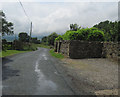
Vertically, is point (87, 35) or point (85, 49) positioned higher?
point (87, 35)

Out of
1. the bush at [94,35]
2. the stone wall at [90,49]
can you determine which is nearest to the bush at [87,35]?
the bush at [94,35]

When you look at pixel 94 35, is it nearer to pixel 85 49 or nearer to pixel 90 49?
pixel 90 49

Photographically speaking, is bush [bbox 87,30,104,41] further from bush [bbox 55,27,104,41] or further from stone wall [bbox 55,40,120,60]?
stone wall [bbox 55,40,120,60]

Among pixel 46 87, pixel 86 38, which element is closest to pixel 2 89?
pixel 46 87

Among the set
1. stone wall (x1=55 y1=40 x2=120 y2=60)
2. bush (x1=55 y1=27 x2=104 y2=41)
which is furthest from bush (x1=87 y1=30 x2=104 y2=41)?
stone wall (x1=55 y1=40 x2=120 y2=60)

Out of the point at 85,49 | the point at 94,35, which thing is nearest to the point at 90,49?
the point at 85,49

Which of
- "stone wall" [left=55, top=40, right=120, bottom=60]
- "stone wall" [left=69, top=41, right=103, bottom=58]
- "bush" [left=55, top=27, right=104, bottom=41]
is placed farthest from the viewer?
"bush" [left=55, top=27, right=104, bottom=41]

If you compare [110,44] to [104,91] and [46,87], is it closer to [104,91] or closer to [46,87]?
[104,91]

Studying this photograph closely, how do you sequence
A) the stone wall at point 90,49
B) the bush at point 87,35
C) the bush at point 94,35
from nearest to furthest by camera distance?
the stone wall at point 90,49, the bush at point 87,35, the bush at point 94,35

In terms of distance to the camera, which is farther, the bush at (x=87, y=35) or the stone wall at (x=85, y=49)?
the bush at (x=87, y=35)

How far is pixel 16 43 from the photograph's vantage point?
28.1 metres

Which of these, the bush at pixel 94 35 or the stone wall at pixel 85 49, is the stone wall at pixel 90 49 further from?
the bush at pixel 94 35

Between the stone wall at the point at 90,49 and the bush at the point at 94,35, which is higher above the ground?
the bush at the point at 94,35

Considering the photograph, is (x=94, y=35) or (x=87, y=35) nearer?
(x=94, y=35)
